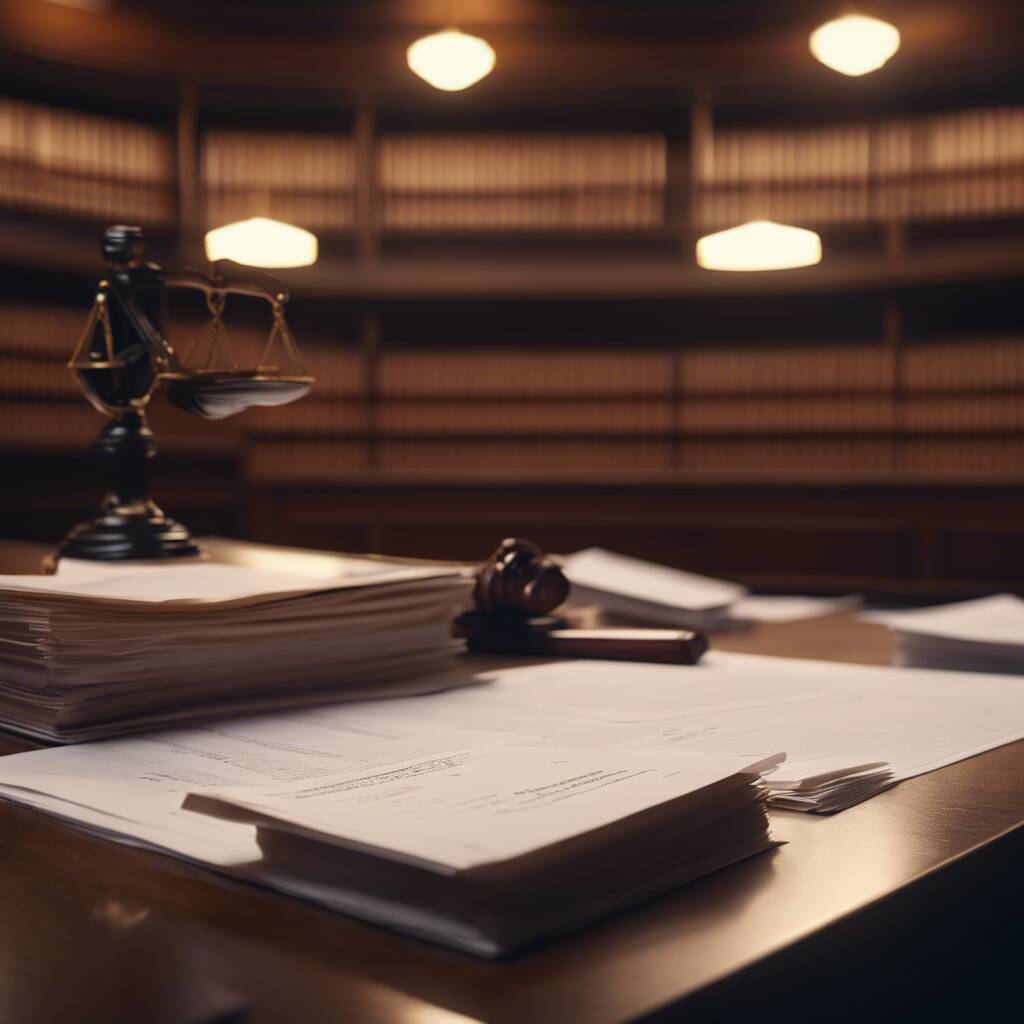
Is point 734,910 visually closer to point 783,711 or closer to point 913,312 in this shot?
point 783,711

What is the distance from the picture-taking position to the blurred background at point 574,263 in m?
3.97

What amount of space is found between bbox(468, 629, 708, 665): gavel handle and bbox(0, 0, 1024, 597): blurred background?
2.90 metres

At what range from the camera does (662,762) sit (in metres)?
0.53

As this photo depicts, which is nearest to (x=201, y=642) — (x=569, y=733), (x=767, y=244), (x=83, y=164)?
(x=569, y=733)

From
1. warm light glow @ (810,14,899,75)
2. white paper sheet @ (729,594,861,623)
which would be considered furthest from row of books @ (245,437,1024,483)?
white paper sheet @ (729,594,861,623)

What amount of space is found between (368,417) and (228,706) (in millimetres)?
3763

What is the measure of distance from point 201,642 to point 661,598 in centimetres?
76

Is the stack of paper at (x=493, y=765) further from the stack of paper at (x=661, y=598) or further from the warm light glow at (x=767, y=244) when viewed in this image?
the warm light glow at (x=767, y=244)

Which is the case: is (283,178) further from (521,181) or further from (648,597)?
(648,597)

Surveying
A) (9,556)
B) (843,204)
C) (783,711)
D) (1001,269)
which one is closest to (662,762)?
(783,711)

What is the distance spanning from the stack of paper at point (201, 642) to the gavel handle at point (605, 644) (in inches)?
7.6

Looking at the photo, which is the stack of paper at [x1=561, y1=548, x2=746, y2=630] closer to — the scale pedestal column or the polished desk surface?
the scale pedestal column

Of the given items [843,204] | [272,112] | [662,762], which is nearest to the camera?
[662,762]

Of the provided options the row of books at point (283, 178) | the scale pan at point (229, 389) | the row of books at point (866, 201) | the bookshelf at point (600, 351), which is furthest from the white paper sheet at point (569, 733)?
the row of books at point (283, 178)
